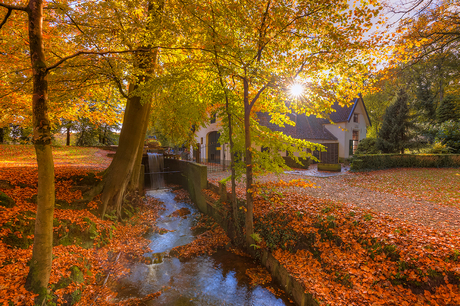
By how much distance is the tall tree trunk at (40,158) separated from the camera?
11.2ft

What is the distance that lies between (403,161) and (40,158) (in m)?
21.0

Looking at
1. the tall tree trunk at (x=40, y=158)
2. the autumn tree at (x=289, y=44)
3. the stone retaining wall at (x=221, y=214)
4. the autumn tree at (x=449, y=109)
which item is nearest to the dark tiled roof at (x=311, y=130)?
the autumn tree at (x=449, y=109)

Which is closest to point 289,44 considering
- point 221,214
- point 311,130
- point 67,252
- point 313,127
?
point 221,214

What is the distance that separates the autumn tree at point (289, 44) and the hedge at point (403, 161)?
492 inches

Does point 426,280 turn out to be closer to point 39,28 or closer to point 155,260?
point 155,260

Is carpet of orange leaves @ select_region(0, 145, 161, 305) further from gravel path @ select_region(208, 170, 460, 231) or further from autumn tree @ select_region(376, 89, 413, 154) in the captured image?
autumn tree @ select_region(376, 89, 413, 154)

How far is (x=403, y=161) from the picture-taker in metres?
16.4

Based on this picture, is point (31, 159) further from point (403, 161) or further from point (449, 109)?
point (449, 109)

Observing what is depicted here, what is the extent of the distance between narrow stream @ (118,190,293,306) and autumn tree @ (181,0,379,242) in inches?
96.4

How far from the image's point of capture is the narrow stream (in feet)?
16.4

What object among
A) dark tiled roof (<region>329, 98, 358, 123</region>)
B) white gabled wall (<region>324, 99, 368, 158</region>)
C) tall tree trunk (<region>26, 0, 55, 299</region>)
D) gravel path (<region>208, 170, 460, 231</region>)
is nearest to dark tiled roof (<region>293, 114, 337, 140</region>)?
white gabled wall (<region>324, 99, 368, 158</region>)

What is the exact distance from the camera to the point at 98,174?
8562mm

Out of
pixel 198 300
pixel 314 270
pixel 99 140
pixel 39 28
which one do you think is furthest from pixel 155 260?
pixel 99 140

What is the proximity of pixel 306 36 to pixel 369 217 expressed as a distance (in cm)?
527
